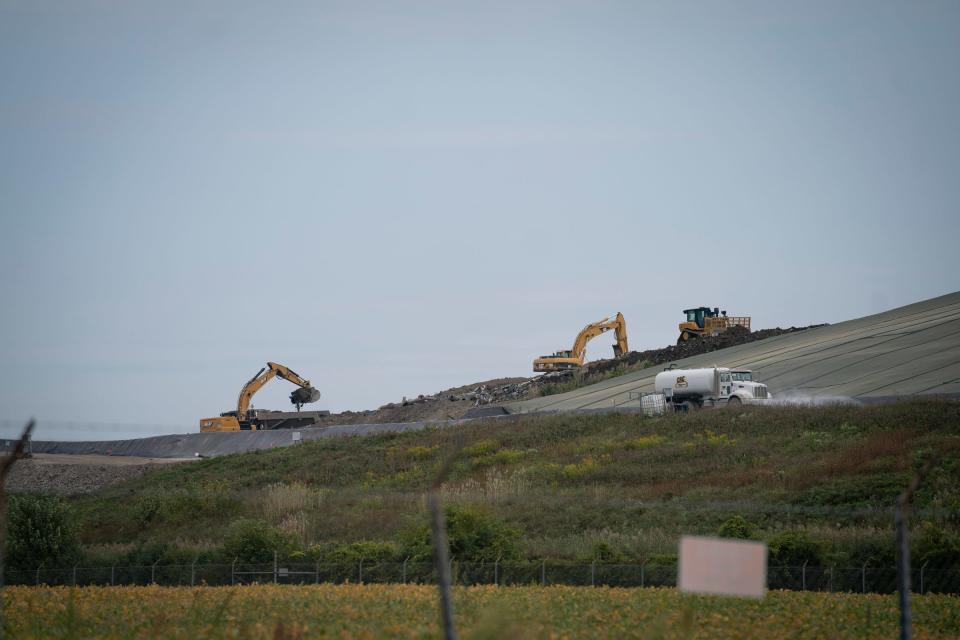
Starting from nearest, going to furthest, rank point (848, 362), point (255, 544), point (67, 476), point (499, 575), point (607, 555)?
1. point (499, 575)
2. point (607, 555)
3. point (255, 544)
4. point (67, 476)
5. point (848, 362)

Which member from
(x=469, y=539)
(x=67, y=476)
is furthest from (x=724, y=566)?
(x=67, y=476)

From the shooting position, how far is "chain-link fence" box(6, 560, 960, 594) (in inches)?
976

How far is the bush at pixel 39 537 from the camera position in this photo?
110ft

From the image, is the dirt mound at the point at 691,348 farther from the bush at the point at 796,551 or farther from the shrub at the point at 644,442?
the bush at the point at 796,551

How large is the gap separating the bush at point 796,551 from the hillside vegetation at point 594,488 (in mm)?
78

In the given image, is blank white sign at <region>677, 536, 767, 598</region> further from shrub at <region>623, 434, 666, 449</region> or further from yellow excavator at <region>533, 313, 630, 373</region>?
yellow excavator at <region>533, 313, 630, 373</region>

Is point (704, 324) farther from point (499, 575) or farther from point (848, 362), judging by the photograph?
point (499, 575)

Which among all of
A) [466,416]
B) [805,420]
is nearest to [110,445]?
[466,416]

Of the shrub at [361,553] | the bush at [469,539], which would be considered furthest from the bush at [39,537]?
the bush at [469,539]

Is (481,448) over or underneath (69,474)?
over

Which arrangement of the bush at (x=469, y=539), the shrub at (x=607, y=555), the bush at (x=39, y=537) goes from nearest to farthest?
the shrub at (x=607, y=555)
the bush at (x=469, y=539)
the bush at (x=39, y=537)

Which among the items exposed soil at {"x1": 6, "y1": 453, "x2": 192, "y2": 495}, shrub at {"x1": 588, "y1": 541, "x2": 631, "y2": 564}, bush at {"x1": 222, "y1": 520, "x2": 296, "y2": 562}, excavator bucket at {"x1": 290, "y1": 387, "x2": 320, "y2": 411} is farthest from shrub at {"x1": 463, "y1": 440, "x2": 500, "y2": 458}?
excavator bucket at {"x1": 290, "y1": 387, "x2": 320, "y2": 411}

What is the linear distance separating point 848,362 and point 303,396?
154ft

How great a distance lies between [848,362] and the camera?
195ft
